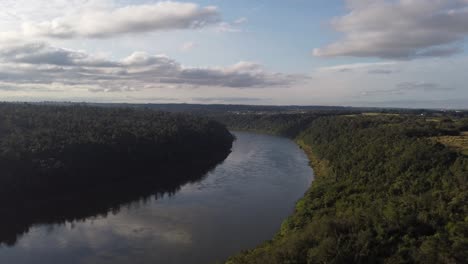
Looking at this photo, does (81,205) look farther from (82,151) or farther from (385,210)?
(385,210)

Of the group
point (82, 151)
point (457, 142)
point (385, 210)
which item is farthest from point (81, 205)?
point (457, 142)

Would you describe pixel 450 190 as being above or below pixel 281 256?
above

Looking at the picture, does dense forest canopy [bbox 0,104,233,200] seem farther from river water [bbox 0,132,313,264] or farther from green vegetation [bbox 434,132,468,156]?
green vegetation [bbox 434,132,468,156]

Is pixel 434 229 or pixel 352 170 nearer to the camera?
pixel 434 229

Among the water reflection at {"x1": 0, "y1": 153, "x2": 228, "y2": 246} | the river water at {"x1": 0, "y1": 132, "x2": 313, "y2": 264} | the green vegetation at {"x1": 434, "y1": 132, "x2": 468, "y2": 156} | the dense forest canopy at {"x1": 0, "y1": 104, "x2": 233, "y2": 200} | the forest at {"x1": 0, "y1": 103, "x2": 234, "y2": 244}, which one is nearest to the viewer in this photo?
the river water at {"x1": 0, "y1": 132, "x2": 313, "y2": 264}

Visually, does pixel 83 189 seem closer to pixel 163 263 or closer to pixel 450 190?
pixel 163 263

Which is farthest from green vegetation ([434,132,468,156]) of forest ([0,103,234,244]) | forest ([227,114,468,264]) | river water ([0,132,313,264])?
forest ([0,103,234,244])

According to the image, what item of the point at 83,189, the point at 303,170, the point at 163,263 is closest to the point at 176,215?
the point at 163,263
